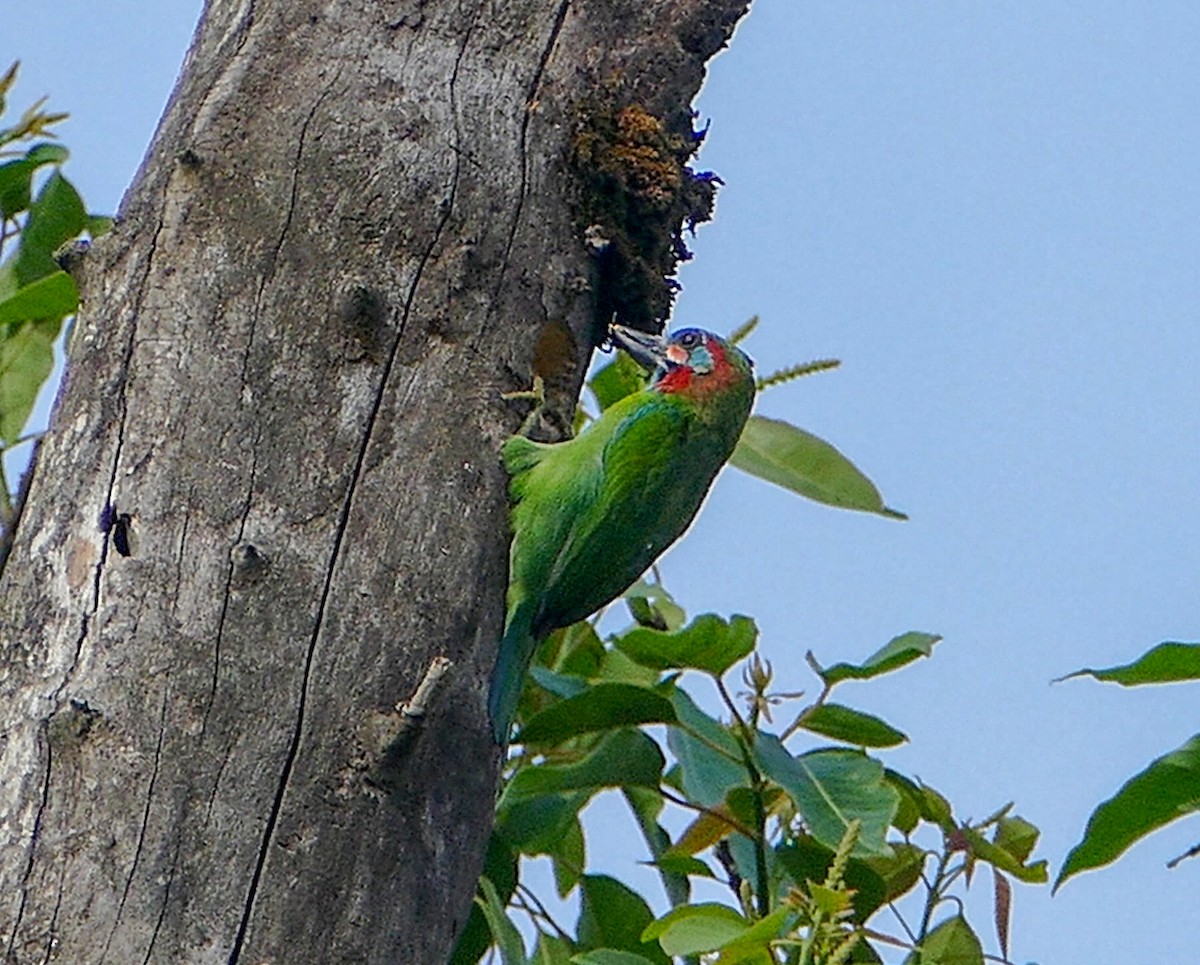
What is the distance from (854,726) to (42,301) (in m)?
1.56

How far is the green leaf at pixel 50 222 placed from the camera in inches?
133

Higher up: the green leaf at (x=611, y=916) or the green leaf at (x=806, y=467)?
the green leaf at (x=806, y=467)

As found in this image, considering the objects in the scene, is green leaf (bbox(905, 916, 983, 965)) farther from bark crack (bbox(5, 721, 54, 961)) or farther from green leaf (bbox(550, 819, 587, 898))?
bark crack (bbox(5, 721, 54, 961))

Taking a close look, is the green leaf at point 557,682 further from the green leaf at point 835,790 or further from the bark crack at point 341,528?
the bark crack at point 341,528

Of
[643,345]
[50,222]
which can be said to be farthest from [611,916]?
[50,222]

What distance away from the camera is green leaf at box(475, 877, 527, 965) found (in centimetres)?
281

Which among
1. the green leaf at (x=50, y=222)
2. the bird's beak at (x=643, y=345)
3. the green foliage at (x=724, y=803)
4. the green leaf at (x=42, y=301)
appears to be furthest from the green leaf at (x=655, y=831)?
the green leaf at (x=50, y=222)

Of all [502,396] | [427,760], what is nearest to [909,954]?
[427,760]

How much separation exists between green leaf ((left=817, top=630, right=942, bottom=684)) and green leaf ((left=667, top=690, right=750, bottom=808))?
0.72 ft

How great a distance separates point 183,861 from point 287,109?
4.01ft

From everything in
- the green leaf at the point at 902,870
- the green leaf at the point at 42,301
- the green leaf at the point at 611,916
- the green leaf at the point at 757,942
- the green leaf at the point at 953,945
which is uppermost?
the green leaf at the point at 42,301

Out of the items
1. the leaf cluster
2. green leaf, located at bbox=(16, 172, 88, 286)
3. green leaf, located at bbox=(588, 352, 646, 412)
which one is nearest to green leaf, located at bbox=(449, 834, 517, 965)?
the leaf cluster

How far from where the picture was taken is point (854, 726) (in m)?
3.03

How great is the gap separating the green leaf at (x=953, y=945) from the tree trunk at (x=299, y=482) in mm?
784
